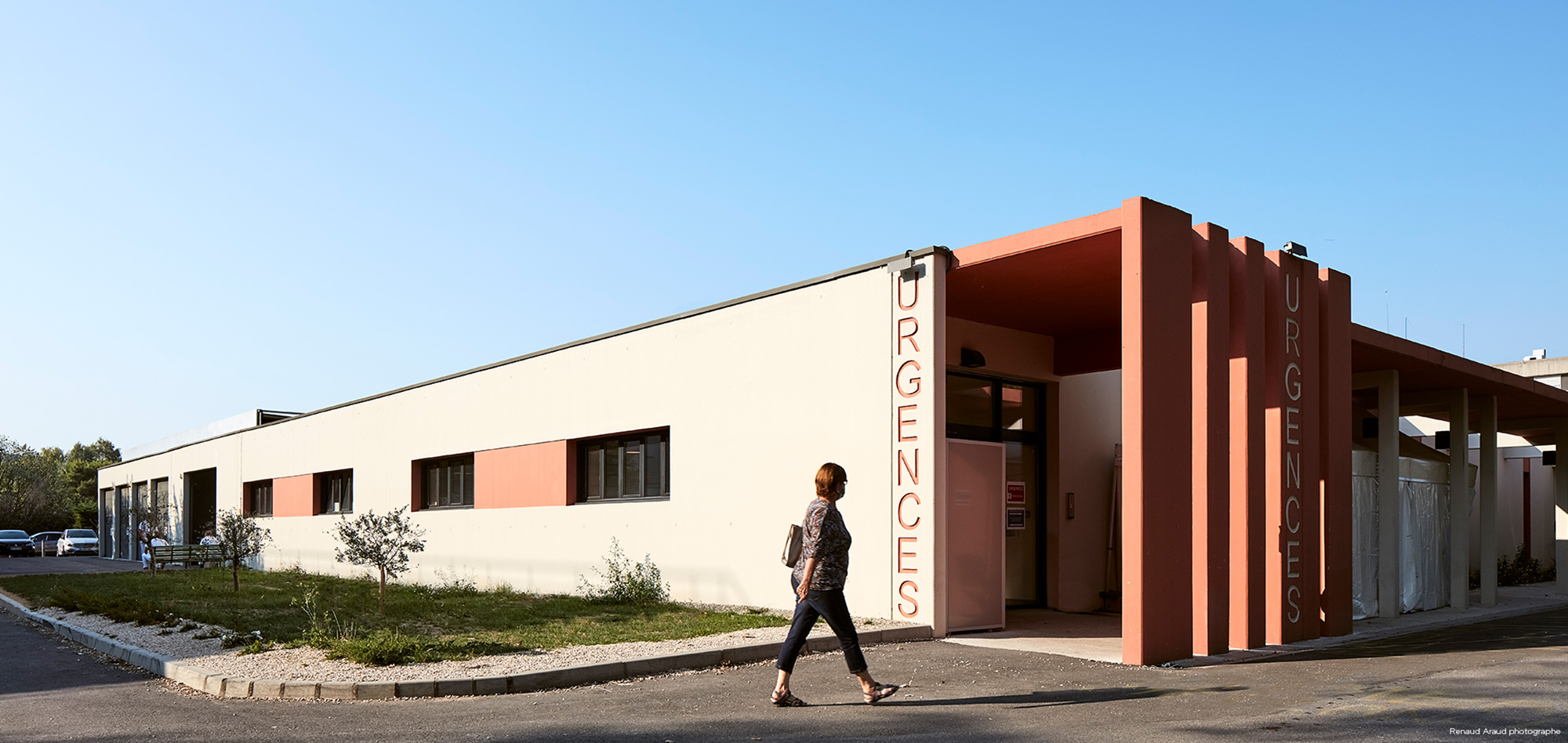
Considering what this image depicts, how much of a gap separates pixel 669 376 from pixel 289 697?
26.1 feet

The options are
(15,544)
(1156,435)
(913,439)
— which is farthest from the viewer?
(15,544)

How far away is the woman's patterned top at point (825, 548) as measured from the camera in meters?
7.55

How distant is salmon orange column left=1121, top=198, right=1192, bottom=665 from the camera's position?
9.67 m

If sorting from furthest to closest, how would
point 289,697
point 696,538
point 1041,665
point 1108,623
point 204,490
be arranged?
point 204,490 < point 696,538 < point 1108,623 < point 1041,665 < point 289,697

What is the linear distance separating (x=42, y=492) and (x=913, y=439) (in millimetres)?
75565

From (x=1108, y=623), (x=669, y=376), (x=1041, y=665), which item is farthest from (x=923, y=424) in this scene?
(x=669, y=376)

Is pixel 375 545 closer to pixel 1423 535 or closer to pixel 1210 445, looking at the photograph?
pixel 1210 445

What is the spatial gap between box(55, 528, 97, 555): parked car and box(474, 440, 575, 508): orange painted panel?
40863mm

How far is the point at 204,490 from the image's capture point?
1489 inches

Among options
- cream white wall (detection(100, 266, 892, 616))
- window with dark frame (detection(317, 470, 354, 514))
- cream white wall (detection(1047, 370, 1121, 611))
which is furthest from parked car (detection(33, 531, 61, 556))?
cream white wall (detection(1047, 370, 1121, 611))

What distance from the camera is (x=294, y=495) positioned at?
92.2 ft

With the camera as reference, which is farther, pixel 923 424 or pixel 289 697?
pixel 923 424

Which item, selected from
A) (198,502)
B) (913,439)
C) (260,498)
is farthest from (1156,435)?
(198,502)

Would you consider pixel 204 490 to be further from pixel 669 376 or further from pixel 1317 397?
pixel 1317 397
